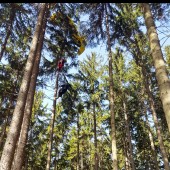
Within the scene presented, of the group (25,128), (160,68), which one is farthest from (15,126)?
(160,68)

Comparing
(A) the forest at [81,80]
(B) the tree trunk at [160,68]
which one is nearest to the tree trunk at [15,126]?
(A) the forest at [81,80]

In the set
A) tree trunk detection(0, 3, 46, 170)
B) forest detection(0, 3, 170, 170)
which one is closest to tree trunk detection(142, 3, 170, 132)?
forest detection(0, 3, 170, 170)

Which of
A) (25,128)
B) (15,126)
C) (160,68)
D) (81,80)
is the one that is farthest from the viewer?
(81,80)

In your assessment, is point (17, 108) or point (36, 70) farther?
point (36, 70)

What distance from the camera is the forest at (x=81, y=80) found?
256 inches

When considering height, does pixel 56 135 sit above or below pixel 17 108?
above

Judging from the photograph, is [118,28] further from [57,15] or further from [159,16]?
[159,16]

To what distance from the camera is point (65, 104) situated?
47.6ft

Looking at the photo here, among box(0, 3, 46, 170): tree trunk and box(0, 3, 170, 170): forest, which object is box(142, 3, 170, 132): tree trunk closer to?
box(0, 3, 170, 170): forest

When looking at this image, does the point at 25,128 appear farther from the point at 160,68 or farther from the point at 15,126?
the point at 160,68

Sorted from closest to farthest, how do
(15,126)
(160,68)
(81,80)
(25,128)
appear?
(160,68)
(15,126)
(25,128)
(81,80)

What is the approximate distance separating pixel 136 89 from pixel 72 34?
8.20 metres

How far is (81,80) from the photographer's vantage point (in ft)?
53.9

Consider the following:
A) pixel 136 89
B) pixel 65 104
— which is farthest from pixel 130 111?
pixel 65 104
